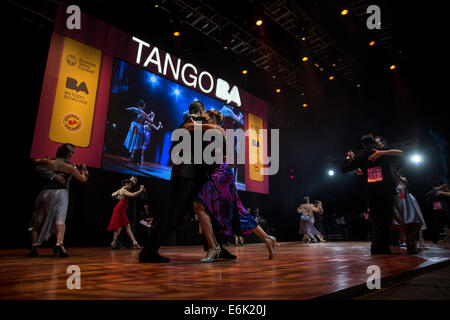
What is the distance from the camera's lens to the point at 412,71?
886 centimetres

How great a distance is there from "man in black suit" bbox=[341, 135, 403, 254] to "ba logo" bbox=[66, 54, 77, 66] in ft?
19.1

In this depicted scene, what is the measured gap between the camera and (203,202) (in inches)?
96.7

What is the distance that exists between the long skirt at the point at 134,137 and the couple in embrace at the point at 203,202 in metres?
4.10

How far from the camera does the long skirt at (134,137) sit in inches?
247

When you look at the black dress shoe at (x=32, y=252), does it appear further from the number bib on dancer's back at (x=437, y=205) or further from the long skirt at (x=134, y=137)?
the number bib on dancer's back at (x=437, y=205)

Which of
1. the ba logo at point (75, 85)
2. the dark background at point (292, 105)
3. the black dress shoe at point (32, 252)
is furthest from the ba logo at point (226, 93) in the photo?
the black dress shoe at point (32, 252)

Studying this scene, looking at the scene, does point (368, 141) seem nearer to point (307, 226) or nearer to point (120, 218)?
point (120, 218)

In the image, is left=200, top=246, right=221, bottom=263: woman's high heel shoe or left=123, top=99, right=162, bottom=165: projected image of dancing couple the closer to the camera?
left=200, top=246, right=221, bottom=263: woman's high heel shoe

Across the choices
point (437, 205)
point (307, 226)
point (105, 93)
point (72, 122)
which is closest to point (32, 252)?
point (72, 122)

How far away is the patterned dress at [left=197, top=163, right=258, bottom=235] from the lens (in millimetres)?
2451

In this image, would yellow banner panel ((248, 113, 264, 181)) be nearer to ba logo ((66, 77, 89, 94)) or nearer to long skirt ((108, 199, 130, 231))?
long skirt ((108, 199, 130, 231))

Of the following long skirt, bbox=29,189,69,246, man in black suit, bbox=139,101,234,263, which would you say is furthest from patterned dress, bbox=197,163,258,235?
long skirt, bbox=29,189,69,246
